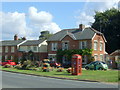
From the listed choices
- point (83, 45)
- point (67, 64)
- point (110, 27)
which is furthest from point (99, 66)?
point (110, 27)

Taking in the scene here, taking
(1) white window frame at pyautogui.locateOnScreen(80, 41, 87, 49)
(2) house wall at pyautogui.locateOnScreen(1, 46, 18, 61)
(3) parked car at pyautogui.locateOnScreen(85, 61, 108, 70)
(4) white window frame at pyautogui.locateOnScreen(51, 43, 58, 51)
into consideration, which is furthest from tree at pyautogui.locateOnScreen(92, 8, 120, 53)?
(3) parked car at pyautogui.locateOnScreen(85, 61, 108, 70)

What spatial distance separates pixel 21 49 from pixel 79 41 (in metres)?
19.5

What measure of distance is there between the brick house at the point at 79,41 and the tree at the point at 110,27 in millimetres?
10660

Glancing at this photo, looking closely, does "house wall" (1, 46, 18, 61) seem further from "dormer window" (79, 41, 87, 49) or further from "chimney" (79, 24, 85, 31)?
"dormer window" (79, 41, 87, 49)

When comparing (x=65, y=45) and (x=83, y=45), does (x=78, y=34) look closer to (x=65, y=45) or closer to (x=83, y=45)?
(x=83, y=45)

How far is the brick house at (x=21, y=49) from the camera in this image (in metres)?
56.8

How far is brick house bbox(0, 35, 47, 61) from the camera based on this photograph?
56.8 metres

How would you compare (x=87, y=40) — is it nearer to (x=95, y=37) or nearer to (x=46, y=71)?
(x=95, y=37)

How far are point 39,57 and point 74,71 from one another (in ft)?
99.8

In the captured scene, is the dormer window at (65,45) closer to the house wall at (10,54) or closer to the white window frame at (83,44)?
the white window frame at (83,44)

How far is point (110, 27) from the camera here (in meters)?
61.5

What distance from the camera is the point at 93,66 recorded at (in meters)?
35.9

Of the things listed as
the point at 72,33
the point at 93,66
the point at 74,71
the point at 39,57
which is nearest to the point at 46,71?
the point at 74,71

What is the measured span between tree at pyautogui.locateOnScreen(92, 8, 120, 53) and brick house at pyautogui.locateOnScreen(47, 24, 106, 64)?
10.7m
